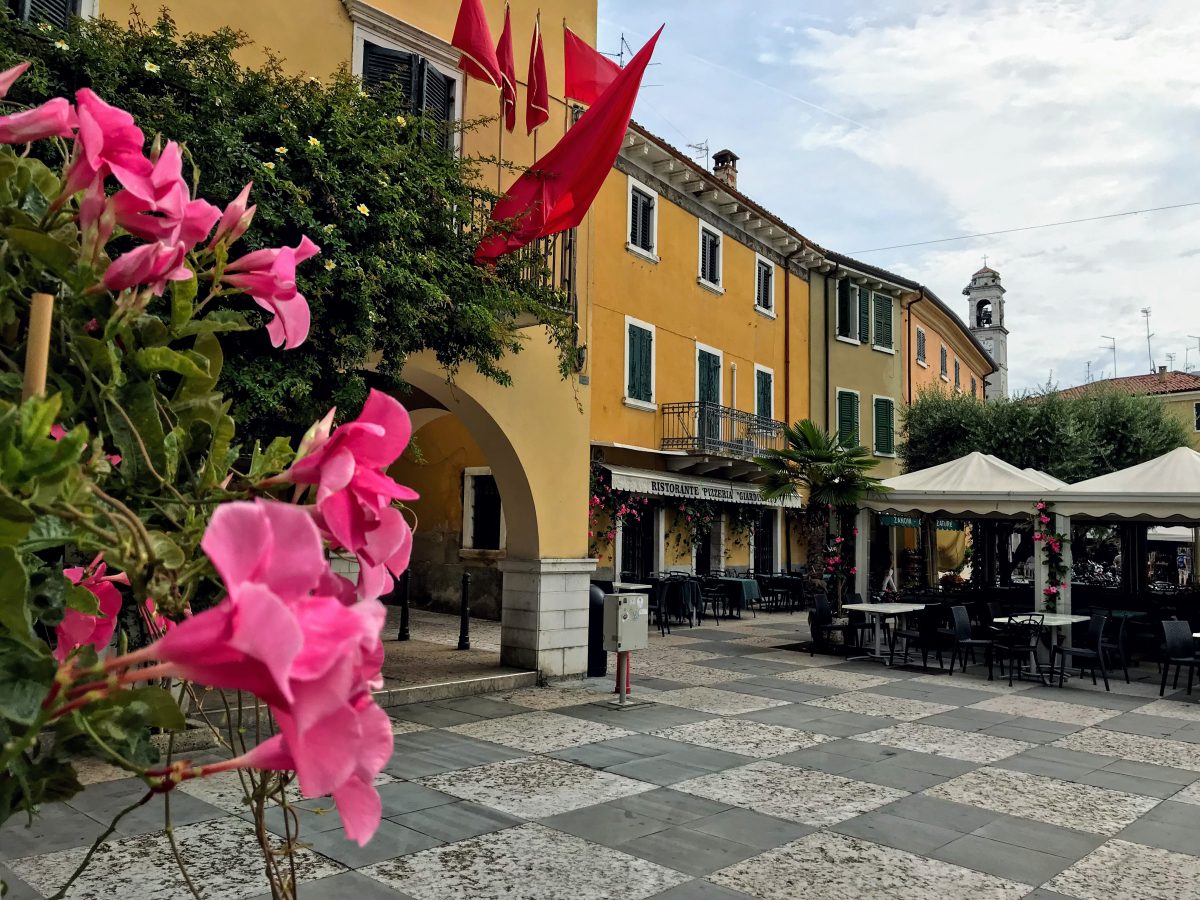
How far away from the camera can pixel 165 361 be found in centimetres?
117

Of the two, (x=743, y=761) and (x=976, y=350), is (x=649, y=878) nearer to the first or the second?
(x=743, y=761)

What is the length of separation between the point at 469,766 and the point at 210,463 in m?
6.29

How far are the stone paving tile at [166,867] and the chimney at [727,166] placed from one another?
2195 cm

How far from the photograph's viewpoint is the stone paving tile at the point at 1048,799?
6.17 meters

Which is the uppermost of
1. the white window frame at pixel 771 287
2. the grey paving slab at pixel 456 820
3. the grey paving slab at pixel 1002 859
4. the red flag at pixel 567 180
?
the white window frame at pixel 771 287

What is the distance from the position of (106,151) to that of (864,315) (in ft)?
91.2

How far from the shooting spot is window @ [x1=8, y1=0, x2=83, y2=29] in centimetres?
633

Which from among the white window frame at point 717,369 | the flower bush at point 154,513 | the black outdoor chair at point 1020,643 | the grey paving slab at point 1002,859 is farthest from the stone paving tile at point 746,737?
the white window frame at point 717,369

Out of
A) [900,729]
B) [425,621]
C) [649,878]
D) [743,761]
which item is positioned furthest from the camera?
[425,621]

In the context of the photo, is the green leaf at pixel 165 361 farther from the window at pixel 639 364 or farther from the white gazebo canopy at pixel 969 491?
the window at pixel 639 364

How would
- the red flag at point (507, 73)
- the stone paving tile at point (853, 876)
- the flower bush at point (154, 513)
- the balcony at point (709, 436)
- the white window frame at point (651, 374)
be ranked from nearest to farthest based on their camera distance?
the flower bush at point (154, 513)
the stone paving tile at point (853, 876)
the red flag at point (507, 73)
the white window frame at point (651, 374)
the balcony at point (709, 436)

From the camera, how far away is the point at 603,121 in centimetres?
827

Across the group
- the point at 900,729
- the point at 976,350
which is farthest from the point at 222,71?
the point at 976,350

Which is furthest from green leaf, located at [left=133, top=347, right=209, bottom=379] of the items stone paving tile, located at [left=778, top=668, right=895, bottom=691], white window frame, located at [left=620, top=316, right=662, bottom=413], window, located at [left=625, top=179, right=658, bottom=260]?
window, located at [left=625, top=179, right=658, bottom=260]
